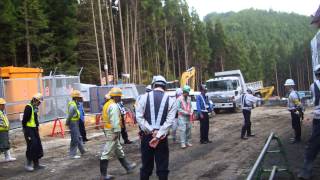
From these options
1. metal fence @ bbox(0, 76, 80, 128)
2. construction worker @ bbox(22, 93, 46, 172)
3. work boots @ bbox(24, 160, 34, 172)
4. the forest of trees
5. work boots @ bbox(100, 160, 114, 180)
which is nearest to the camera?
work boots @ bbox(100, 160, 114, 180)

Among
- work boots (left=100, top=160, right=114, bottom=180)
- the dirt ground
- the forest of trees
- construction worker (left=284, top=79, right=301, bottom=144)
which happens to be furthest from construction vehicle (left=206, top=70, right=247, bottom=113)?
work boots (left=100, top=160, right=114, bottom=180)

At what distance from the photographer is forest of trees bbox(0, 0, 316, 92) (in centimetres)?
3738

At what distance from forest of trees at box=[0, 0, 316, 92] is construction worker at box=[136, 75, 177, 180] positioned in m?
27.9

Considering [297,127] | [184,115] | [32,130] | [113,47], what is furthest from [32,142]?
[113,47]

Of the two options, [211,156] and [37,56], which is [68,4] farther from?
[211,156]

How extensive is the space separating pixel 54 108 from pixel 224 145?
10.7 meters

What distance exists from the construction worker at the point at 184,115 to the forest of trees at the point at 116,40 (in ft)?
70.8

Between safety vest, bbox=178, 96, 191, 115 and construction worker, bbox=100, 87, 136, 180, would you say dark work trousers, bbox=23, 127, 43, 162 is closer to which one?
construction worker, bbox=100, 87, 136, 180

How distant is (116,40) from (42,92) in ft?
121

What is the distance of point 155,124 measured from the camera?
791 centimetres

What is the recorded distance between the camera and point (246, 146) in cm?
1499

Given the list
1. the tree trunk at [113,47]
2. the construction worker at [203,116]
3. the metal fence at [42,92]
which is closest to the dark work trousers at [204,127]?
the construction worker at [203,116]

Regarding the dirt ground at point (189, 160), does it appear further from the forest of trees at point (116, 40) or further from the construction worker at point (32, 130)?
the forest of trees at point (116, 40)

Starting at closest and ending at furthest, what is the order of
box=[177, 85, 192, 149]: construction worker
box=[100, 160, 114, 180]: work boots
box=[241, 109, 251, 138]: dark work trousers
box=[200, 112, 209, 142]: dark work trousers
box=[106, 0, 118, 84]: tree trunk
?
box=[100, 160, 114, 180]: work boots → box=[177, 85, 192, 149]: construction worker → box=[200, 112, 209, 142]: dark work trousers → box=[241, 109, 251, 138]: dark work trousers → box=[106, 0, 118, 84]: tree trunk
